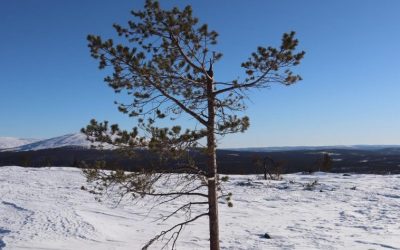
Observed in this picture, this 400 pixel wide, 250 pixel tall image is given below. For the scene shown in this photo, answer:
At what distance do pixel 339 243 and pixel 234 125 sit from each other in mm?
7656

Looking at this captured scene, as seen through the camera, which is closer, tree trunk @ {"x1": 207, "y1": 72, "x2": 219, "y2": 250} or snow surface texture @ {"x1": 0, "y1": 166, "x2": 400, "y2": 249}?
tree trunk @ {"x1": 207, "y1": 72, "x2": 219, "y2": 250}

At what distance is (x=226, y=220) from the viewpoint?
1716 cm

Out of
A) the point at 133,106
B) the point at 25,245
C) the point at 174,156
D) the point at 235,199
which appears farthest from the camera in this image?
the point at 235,199

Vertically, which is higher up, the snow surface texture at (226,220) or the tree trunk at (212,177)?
the tree trunk at (212,177)

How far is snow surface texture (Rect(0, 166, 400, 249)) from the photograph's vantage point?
43.8 feet

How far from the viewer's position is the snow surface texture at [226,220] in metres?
13.3

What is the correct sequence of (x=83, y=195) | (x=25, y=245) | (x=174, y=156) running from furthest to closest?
(x=83, y=195) → (x=25, y=245) → (x=174, y=156)

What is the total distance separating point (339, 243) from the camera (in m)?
13.8

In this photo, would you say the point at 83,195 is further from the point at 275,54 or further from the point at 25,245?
the point at 275,54

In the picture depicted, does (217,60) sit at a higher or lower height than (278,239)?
higher

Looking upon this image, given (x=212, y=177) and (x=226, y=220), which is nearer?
(x=212, y=177)

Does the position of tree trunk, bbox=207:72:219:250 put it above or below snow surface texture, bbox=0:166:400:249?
above

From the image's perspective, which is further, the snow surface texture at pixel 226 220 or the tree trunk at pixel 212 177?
the snow surface texture at pixel 226 220

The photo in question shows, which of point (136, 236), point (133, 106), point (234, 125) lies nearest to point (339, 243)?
point (136, 236)
